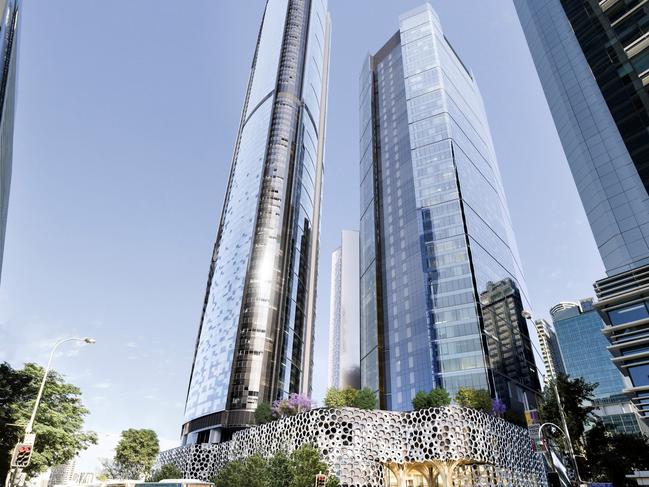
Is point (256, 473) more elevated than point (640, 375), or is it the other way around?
point (640, 375)

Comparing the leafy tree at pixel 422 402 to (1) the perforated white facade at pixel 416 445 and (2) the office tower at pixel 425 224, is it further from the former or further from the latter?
(2) the office tower at pixel 425 224

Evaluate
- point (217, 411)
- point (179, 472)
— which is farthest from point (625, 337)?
point (217, 411)

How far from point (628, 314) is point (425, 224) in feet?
189

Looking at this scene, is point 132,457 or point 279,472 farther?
point 132,457

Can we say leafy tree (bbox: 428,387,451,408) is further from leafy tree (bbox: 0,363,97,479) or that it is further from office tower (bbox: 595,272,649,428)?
leafy tree (bbox: 0,363,97,479)

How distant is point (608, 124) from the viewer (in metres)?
62.2

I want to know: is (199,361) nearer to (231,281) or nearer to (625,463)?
(231,281)

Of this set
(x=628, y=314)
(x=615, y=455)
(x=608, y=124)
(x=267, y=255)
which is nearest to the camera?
(x=615, y=455)

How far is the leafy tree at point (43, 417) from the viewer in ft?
149

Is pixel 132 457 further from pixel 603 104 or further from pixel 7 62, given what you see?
pixel 603 104

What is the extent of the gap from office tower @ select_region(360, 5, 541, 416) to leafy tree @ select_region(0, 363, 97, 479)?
236ft

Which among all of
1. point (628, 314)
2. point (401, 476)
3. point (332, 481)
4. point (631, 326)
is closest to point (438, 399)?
point (401, 476)

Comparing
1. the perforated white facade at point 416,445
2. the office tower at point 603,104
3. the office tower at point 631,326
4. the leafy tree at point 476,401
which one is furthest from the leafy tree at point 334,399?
the office tower at point 603,104

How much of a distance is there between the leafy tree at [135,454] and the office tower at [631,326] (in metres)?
84.9
